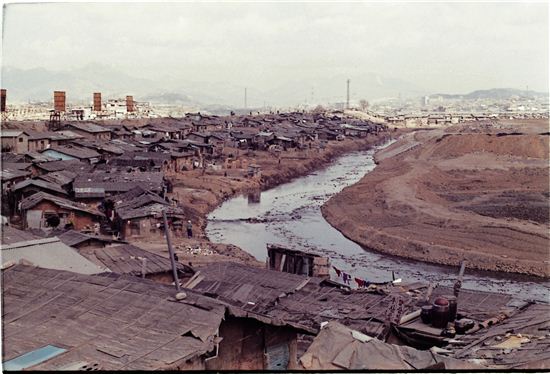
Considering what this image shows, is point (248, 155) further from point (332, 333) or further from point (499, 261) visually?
point (332, 333)

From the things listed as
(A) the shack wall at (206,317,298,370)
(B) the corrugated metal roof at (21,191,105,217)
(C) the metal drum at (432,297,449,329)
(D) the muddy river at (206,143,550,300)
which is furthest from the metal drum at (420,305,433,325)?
(B) the corrugated metal roof at (21,191,105,217)

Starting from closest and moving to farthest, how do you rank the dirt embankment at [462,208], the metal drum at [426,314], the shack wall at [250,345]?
1. the shack wall at [250,345]
2. the metal drum at [426,314]
3. the dirt embankment at [462,208]

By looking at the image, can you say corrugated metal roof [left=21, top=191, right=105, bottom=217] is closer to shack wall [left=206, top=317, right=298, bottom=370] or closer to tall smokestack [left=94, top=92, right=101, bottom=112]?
shack wall [left=206, top=317, right=298, bottom=370]

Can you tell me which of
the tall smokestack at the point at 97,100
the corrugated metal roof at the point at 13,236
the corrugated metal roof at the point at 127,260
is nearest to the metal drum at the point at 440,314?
the corrugated metal roof at the point at 127,260

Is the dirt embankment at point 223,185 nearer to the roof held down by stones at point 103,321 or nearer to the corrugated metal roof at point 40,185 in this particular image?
the corrugated metal roof at point 40,185

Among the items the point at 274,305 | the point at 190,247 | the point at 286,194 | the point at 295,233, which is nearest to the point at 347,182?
the point at 286,194

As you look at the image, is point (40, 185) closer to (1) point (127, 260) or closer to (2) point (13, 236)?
(1) point (127, 260)
